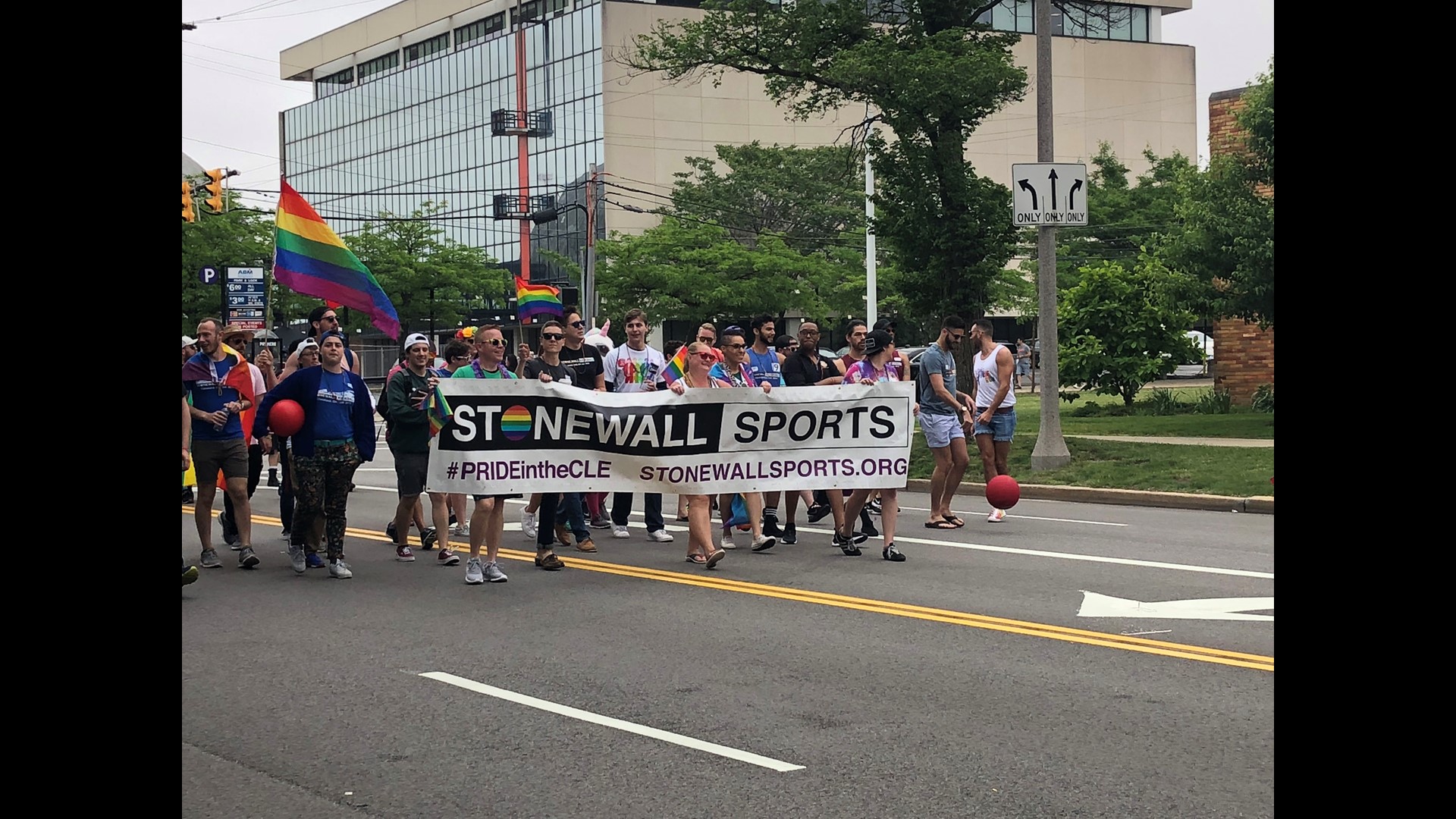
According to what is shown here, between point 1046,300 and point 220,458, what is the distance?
35.9ft

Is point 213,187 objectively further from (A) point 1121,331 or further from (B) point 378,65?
(B) point 378,65

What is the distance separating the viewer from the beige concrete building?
74562 millimetres

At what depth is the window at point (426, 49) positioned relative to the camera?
90.8m

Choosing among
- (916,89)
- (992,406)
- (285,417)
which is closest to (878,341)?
(992,406)

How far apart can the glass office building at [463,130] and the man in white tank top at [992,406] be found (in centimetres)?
5680

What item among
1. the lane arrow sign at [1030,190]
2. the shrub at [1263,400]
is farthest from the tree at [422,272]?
the lane arrow sign at [1030,190]

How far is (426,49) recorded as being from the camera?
93125 mm

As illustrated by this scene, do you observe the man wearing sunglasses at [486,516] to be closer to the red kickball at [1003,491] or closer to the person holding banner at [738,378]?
the person holding banner at [738,378]

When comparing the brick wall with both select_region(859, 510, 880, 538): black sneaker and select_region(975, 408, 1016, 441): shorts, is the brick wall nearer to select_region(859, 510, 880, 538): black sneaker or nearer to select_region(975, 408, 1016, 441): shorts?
select_region(975, 408, 1016, 441): shorts

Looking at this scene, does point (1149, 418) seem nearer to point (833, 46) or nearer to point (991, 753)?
point (833, 46)

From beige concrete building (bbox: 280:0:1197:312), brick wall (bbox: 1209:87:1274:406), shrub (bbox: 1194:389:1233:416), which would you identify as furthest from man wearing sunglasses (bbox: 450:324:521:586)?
beige concrete building (bbox: 280:0:1197:312)

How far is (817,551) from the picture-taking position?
12820mm

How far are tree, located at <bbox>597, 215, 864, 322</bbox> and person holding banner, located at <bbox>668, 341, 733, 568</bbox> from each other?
41.0m
